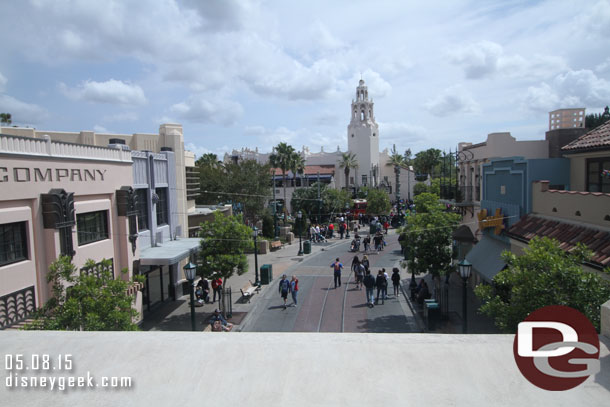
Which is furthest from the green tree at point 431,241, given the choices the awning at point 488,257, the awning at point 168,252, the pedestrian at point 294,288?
the awning at point 168,252

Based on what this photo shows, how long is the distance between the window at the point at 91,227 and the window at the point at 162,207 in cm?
464

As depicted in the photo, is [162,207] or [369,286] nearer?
[369,286]

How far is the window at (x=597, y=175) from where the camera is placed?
43.2 feet

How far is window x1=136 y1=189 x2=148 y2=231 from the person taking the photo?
57.2 feet

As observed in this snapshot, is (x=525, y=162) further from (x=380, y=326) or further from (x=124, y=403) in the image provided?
(x=124, y=403)

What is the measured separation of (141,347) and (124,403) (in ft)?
2.89

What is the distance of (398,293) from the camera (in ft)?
63.1

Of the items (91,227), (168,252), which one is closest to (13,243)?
(91,227)

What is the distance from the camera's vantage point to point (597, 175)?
44.8 ft

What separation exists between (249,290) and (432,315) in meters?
8.36

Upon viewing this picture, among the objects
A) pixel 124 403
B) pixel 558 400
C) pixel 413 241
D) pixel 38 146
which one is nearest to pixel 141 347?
pixel 124 403

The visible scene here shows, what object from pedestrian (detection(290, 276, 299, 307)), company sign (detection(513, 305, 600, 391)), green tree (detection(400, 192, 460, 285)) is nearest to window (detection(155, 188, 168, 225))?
pedestrian (detection(290, 276, 299, 307))

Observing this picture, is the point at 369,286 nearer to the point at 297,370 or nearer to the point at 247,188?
the point at 297,370

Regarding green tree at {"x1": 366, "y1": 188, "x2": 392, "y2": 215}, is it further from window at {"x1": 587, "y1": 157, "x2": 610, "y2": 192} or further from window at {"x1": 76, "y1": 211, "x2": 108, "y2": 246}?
window at {"x1": 76, "y1": 211, "x2": 108, "y2": 246}
